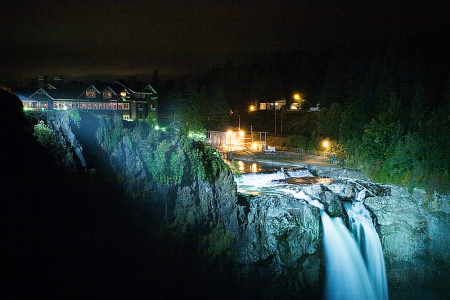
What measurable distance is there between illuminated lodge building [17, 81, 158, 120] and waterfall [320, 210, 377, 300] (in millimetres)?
26943

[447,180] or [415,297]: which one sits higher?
[447,180]

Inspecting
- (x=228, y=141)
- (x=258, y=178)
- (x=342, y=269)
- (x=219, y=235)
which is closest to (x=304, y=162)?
(x=258, y=178)

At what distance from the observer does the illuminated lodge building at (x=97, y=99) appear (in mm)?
46406

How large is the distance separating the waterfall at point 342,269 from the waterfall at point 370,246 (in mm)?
603

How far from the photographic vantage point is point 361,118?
43.8 m

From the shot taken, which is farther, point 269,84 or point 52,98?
point 269,84

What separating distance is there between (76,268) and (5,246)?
4529mm

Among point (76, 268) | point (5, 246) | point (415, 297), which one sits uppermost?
point (5, 246)

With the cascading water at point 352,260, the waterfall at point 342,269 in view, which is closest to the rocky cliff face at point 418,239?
the cascading water at point 352,260

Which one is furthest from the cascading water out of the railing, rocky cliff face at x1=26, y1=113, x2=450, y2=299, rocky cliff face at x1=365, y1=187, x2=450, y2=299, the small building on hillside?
the small building on hillside

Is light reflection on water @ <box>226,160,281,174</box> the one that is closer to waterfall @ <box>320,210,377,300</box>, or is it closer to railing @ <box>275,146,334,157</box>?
railing @ <box>275,146,334,157</box>

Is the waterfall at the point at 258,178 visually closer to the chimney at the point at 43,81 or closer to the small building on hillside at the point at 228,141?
the small building on hillside at the point at 228,141

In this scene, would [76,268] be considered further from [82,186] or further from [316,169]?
[316,169]

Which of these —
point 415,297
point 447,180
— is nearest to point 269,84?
point 447,180
